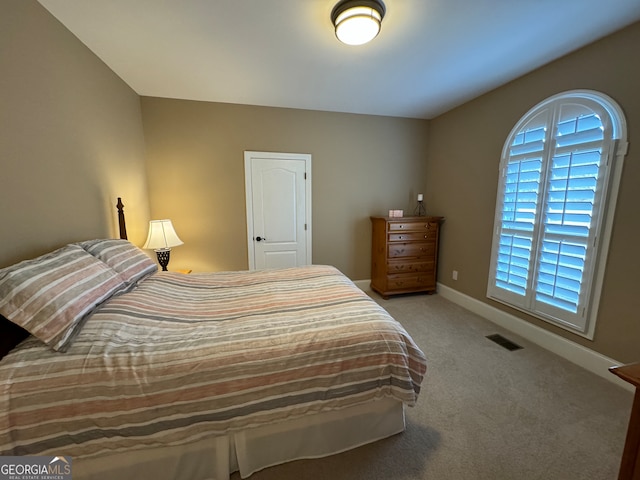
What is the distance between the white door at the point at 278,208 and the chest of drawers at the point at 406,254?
103 centimetres

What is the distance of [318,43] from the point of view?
1991mm

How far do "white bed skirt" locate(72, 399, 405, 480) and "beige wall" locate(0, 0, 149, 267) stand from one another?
1182 mm

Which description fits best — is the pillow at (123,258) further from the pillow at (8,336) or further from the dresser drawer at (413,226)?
the dresser drawer at (413,226)

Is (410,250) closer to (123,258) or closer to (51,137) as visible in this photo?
(123,258)

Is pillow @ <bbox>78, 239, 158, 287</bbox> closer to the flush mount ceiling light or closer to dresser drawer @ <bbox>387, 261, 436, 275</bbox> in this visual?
the flush mount ceiling light

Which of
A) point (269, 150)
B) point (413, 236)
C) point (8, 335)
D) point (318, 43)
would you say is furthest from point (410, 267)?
point (8, 335)

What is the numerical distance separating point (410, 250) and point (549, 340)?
1.65 m

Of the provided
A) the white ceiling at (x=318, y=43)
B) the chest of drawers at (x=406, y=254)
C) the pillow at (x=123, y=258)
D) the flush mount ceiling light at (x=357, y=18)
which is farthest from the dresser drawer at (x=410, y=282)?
the pillow at (x=123, y=258)

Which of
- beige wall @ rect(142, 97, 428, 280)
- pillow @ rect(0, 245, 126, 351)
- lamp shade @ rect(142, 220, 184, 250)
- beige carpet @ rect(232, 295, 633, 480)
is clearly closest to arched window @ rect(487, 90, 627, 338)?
beige carpet @ rect(232, 295, 633, 480)

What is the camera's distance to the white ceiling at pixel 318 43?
5.36ft

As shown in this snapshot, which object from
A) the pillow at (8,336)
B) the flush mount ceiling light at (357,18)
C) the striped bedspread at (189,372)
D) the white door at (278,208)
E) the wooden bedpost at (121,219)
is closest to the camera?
the striped bedspread at (189,372)

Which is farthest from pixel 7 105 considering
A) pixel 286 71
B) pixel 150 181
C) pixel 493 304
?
pixel 493 304

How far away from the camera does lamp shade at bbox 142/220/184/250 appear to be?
8.51ft

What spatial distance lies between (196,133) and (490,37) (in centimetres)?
301
